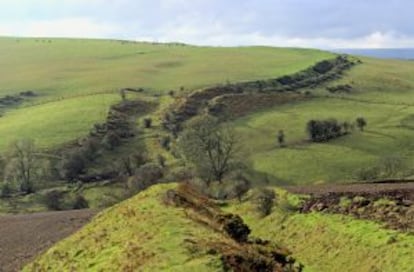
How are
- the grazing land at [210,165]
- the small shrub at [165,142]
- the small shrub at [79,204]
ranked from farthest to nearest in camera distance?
the small shrub at [165,142], the small shrub at [79,204], the grazing land at [210,165]

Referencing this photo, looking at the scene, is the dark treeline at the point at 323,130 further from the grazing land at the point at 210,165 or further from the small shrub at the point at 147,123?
the small shrub at the point at 147,123

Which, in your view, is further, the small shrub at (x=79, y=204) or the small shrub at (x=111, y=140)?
the small shrub at (x=111, y=140)

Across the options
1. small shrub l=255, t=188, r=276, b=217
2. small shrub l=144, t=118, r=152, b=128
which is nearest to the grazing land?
small shrub l=255, t=188, r=276, b=217

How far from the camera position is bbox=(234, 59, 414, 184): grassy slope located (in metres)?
94.2

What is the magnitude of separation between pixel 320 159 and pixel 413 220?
6661 cm

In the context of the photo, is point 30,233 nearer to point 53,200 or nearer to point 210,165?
point 53,200

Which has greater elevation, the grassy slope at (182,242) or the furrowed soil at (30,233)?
the grassy slope at (182,242)

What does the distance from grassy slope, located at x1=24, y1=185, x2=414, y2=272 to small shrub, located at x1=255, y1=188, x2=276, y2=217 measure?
1.86ft

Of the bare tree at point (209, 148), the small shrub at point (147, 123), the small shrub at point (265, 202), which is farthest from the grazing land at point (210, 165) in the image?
the small shrub at point (147, 123)

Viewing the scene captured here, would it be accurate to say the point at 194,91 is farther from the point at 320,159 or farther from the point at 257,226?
the point at 257,226

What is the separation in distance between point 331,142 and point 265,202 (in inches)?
2763

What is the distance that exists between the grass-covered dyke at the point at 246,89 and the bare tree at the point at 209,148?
92.6 ft

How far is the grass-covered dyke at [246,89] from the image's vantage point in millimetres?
130375

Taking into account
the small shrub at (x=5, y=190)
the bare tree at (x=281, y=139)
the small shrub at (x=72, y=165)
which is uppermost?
the bare tree at (x=281, y=139)
